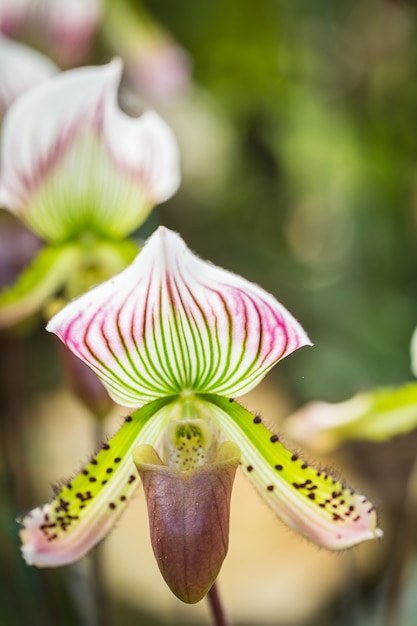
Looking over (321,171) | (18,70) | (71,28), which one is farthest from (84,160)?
(321,171)

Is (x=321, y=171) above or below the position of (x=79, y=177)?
below

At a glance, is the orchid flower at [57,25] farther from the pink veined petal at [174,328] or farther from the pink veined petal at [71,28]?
the pink veined petal at [174,328]

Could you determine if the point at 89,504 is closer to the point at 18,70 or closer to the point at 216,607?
the point at 216,607

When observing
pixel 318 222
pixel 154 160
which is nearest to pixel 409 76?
pixel 318 222

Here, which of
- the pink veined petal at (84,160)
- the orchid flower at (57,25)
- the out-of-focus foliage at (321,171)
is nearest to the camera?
the pink veined petal at (84,160)

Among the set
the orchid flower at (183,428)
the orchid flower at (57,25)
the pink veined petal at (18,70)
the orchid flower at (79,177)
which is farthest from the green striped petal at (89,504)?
the orchid flower at (57,25)

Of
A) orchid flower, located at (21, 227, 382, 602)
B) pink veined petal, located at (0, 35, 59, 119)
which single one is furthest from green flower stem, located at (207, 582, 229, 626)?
pink veined petal, located at (0, 35, 59, 119)

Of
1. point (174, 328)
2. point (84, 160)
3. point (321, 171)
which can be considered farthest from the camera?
point (321, 171)
